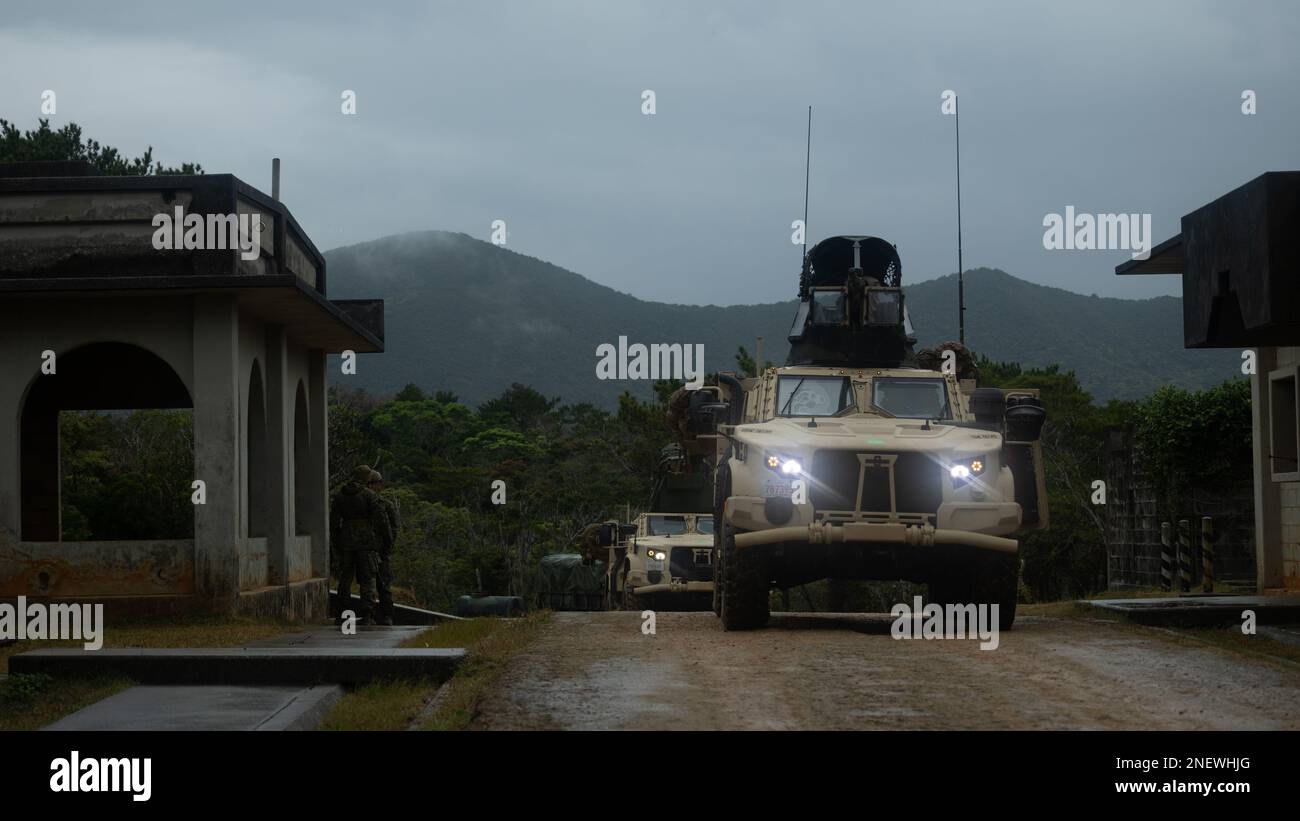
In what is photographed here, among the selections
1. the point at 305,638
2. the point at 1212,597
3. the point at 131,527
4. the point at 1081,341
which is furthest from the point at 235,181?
the point at 1081,341

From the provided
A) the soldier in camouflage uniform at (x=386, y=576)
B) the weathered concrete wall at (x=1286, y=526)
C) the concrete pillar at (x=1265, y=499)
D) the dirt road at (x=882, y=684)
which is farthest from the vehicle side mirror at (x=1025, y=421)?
the concrete pillar at (x=1265, y=499)

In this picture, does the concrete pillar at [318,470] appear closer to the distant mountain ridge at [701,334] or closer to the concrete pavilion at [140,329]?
the concrete pavilion at [140,329]

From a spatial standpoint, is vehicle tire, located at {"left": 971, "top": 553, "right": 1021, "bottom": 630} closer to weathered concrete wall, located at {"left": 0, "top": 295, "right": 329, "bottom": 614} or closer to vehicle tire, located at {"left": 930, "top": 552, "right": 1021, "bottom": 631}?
vehicle tire, located at {"left": 930, "top": 552, "right": 1021, "bottom": 631}

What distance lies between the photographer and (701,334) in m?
166

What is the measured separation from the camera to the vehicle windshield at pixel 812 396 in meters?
15.5

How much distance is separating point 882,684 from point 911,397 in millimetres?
6437

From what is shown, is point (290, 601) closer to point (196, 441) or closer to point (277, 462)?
point (277, 462)

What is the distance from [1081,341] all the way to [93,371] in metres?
126

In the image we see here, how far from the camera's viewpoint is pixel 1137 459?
33.8m

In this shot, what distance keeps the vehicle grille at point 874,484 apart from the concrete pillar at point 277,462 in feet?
26.6

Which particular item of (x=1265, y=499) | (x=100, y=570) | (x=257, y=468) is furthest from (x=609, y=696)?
(x=1265, y=499)

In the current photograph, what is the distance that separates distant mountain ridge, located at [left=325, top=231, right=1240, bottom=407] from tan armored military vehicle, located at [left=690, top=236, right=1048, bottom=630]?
99070 mm

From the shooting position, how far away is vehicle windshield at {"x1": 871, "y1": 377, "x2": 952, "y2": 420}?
51.1 feet

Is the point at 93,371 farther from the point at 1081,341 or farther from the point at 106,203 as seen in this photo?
the point at 1081,341
